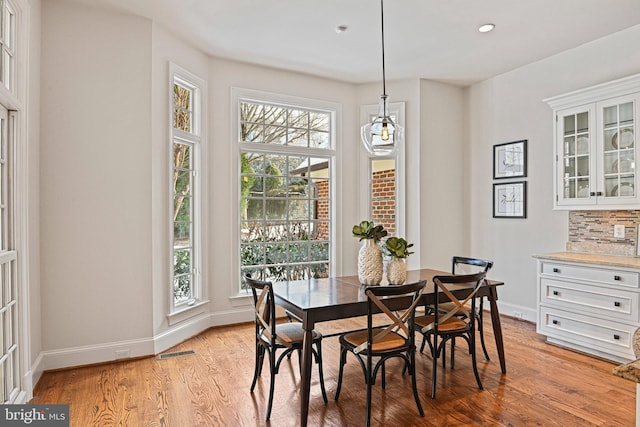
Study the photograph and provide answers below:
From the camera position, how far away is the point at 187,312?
4.11 meters

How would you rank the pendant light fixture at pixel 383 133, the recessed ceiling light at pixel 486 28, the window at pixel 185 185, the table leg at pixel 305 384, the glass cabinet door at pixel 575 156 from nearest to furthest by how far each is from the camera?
the table leg at pixel 305 384
the pendant light fixture at pixel 383 133
the recessed ceiling light at pixel 486 28
the glass cabinet door at pixel 575 156
the window at pixel 185 185

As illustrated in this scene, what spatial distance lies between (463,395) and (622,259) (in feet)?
6.87

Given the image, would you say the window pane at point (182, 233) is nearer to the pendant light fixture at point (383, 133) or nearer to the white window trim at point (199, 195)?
the white window trim at point (199, 195)

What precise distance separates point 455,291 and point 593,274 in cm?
151

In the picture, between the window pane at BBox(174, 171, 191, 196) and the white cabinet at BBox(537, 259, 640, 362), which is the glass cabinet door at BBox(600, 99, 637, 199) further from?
the window pane at BBox(174, 171, 191, 196)

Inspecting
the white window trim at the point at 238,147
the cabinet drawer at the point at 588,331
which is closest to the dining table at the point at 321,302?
the cabinet drawer at the point at 588,331

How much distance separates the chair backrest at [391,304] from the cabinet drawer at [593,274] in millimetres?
1931

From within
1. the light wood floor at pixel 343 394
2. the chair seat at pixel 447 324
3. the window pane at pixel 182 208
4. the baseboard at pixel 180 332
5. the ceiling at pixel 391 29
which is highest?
the ceiling at pixel 391 29

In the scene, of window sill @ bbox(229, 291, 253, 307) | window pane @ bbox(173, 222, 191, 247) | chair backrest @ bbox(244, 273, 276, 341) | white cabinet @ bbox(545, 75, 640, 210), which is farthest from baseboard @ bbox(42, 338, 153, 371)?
white cabinet @ bbox(545, 75, 640, 210)

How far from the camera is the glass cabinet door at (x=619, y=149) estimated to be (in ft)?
11.7

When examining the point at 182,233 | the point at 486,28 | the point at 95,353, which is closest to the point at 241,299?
the point at 182,233

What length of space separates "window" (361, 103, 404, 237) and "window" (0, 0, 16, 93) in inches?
151

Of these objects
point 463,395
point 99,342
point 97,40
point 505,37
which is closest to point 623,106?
point 505,37

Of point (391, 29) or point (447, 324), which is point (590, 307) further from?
point (391, 29)
